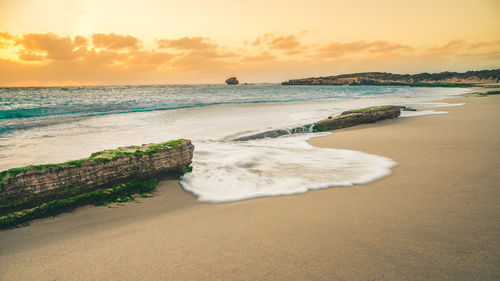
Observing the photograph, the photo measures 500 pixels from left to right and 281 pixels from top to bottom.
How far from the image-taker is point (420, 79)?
94.0 metres

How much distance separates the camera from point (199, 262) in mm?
2016

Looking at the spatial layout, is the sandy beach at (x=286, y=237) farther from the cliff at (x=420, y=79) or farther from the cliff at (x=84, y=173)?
the cliff at (x=420, y=79)

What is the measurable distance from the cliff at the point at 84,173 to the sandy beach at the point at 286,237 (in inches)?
11.8

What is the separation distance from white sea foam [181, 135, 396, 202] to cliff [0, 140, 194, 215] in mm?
570

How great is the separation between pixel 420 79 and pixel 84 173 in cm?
11609

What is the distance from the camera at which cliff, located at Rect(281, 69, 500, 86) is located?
72.7m

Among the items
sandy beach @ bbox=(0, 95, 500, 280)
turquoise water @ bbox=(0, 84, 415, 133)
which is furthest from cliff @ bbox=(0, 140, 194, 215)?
turquoise water @ bbox=(0, 84, 415, 133)

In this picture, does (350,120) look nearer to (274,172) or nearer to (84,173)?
(274,172)

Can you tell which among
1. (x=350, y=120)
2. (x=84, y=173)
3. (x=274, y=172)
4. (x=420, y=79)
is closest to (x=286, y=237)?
(x=274, y=172)

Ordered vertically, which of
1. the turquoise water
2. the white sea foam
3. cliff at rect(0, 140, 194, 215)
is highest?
the turquoise water

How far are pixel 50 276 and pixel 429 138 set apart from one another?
8.42 metres

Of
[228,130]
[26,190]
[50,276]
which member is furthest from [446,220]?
[228,130]

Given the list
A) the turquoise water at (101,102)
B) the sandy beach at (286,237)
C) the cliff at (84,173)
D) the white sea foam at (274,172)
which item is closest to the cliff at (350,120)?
the white sea foam at (274,172)

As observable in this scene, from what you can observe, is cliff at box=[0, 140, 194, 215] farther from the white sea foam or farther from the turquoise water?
the turquoise water
